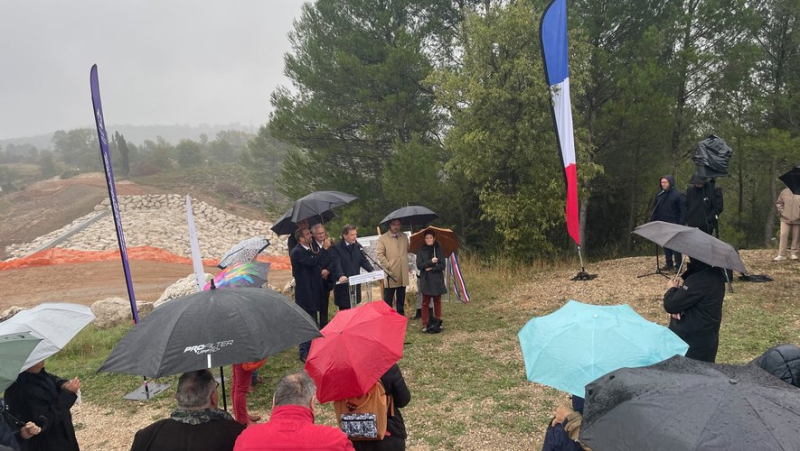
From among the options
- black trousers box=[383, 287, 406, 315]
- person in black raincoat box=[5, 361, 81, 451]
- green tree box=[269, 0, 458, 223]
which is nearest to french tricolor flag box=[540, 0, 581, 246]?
black trousers box=[383, 287, 406, 315]

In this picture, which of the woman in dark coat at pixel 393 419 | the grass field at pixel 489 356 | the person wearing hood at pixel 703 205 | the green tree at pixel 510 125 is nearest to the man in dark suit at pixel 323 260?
the grass field at pixel 489 356

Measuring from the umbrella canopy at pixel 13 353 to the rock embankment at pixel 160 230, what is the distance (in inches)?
971

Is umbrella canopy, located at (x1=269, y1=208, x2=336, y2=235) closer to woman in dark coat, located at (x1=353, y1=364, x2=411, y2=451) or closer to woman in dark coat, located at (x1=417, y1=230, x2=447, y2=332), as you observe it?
woman in dark coat, located at (x1=417, y1=230, x2=447, y2=332)

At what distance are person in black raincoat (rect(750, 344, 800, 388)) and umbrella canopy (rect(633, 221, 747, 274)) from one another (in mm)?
1002

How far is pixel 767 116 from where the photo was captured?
1372 cm

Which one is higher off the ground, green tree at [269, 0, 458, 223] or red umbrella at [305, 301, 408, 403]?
green tree at [269, 0, 458, 223]

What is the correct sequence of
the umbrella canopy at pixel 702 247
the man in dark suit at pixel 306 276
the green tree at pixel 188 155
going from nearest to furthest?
1. the umbrella canopy at pixel 702 247
2. the man in dark suit at pixel 306 276
3. the green tree at pixel 188 155

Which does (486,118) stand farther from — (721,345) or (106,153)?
(106,153)

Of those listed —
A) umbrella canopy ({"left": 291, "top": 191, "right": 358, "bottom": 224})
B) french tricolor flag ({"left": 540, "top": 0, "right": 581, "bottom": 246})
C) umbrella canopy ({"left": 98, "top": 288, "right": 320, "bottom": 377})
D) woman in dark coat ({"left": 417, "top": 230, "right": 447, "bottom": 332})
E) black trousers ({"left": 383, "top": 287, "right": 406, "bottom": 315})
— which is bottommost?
black trousers ({"left": 383, "top": 287, "right": 406, "bottom": 315})

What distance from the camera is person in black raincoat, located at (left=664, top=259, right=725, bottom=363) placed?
11.6 ft

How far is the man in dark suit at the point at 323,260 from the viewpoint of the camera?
612 centimetres

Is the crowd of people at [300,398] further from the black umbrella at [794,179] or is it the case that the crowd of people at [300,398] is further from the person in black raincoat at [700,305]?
the black umbrella at [794,179]

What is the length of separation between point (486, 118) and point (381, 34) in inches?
294

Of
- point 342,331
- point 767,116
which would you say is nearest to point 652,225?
point 342,331
